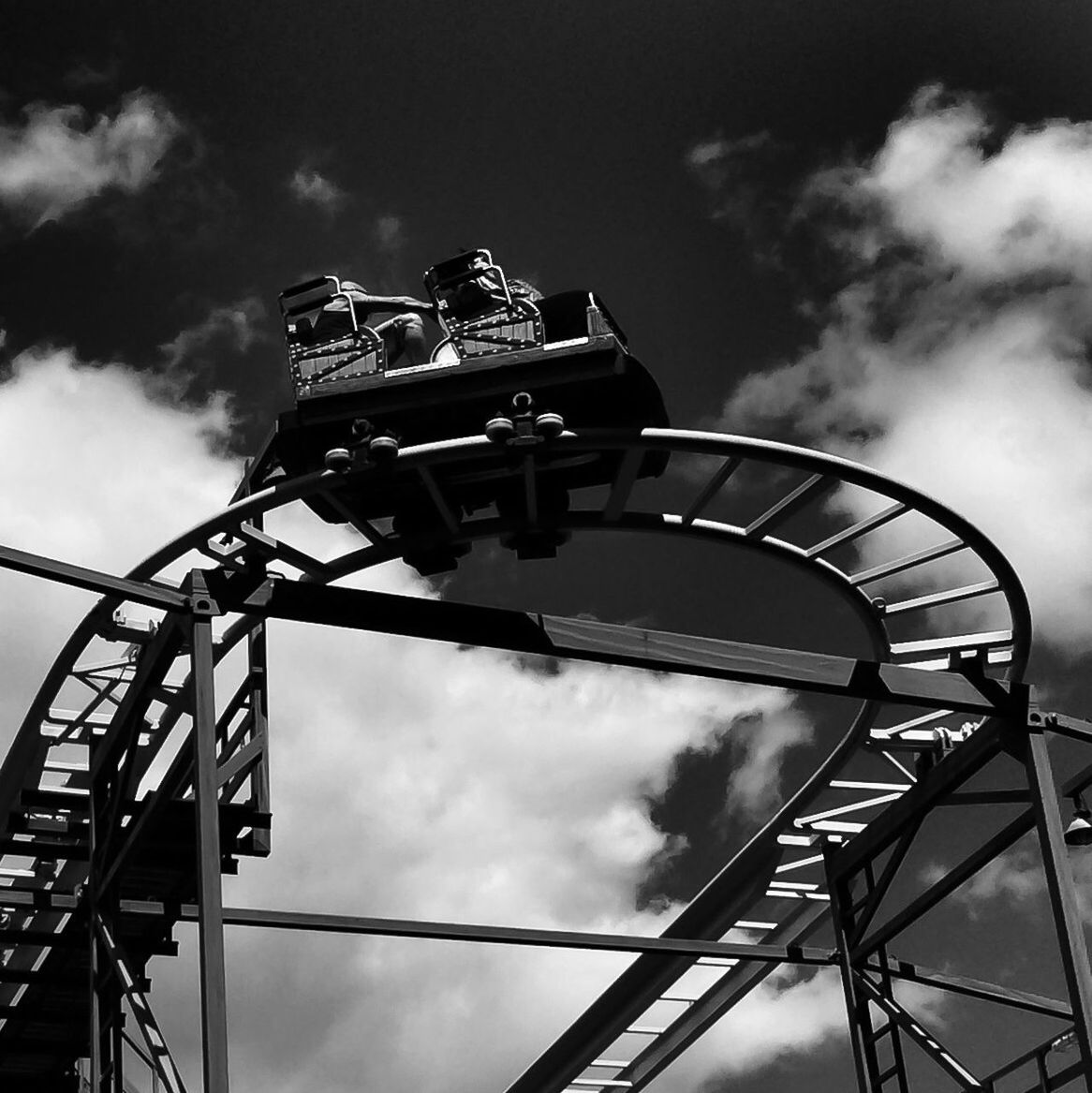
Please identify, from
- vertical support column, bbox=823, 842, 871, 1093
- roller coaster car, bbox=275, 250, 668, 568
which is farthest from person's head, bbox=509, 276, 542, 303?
vertical support column, bbox=823, 842, 871, 1093

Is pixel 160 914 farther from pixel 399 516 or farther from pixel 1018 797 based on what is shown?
pixel 1018 797

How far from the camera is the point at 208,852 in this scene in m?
11.8

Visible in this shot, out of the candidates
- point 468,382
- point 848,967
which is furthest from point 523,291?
point 848,967

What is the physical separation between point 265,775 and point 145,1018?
230 cm

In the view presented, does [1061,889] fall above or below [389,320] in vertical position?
below

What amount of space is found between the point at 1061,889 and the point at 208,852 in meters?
6.73

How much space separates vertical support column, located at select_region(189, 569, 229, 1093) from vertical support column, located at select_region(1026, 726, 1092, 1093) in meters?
6.48

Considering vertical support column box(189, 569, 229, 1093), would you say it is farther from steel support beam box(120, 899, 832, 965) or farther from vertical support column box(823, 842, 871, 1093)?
vertical support column box(823, 842, 871, 1093)

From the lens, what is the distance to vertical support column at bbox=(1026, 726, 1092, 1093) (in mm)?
13234

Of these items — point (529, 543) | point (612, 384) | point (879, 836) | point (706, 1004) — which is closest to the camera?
point (612, 384)

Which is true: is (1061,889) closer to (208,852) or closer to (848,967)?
(848,967)

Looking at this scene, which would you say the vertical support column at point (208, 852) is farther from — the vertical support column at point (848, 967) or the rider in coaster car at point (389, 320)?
the vertical support column at point (848, 967)

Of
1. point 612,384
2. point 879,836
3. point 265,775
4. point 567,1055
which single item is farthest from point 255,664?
point 567,1055

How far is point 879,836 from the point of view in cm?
1655
